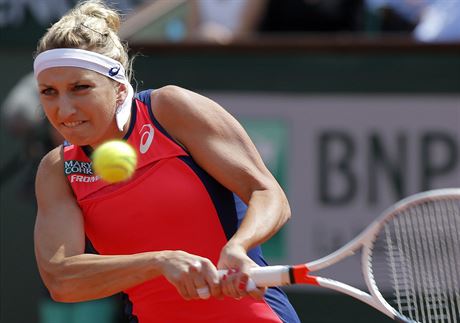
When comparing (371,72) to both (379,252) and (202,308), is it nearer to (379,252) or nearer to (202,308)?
(379,252)

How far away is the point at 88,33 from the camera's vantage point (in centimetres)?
353

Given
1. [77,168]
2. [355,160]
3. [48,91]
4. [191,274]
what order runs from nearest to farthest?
1. [191,274]
2. [48,91]
3. [77,168]
4. [355,160]

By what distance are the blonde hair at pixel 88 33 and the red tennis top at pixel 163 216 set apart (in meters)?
0.27

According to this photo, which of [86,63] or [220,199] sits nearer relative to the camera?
[86,63]

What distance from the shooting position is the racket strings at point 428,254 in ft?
12.2

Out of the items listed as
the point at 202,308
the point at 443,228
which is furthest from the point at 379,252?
the point at 202,308

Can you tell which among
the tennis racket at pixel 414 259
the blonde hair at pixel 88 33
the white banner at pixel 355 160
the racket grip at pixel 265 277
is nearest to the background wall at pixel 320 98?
the white banner at pixel 355 160

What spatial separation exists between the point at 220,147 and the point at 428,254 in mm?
878

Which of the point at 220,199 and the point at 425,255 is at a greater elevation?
the point at 220,199

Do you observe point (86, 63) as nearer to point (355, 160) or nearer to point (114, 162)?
point (114, 162)

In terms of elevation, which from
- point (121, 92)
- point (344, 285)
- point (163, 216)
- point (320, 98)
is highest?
point (320, 98)

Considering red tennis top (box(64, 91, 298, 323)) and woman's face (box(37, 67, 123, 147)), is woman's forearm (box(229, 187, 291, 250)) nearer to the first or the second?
red tennis top (box(64, 91, 298, 323))

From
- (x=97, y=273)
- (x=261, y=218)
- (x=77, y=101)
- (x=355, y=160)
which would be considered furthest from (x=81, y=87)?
(x=355, y=160)

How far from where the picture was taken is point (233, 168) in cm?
352
